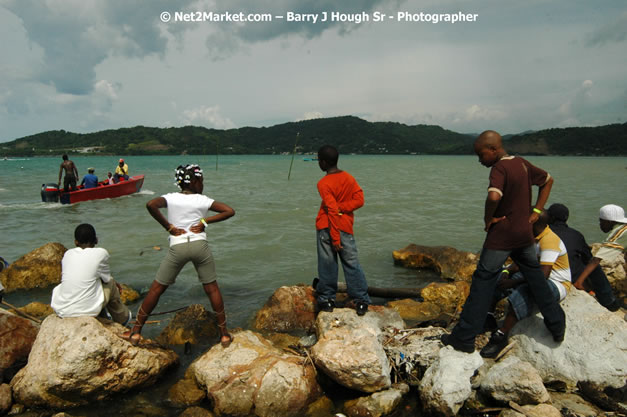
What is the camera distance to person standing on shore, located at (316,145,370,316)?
187 inches

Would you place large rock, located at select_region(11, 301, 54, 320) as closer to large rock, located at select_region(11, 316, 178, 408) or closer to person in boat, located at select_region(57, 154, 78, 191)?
large rock, located at select_region(11, 316, 178, 408)

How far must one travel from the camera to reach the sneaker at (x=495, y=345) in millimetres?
3959

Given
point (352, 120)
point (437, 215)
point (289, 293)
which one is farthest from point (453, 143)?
point (289, 293)

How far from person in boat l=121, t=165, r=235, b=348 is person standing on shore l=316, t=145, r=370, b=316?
123 cm

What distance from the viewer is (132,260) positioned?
10008 millimetres

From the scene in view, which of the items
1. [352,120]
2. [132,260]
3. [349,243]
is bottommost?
[132,260]

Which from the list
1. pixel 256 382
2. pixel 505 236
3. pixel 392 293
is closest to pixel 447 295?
pixel 392 293

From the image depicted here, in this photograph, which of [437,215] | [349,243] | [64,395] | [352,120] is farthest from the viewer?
[352,120]

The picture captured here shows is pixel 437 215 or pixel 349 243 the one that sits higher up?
pixel 349 243

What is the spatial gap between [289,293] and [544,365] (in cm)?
344

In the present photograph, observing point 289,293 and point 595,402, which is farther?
point 289,293

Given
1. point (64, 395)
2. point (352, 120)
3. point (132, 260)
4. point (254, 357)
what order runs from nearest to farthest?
point (64, 395), point (254, 357), point (132, 260), point (352, 120)

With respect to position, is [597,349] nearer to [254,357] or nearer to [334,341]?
[334,341]

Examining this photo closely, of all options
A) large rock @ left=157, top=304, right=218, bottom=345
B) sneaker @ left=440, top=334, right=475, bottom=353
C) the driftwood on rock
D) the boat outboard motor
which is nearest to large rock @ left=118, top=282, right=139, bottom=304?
large rock @ left=157, top=304, right=218, bottom=345
